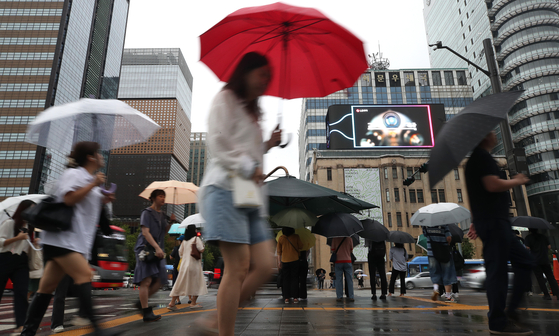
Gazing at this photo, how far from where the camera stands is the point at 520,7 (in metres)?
56.3

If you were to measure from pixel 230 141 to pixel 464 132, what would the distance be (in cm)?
200

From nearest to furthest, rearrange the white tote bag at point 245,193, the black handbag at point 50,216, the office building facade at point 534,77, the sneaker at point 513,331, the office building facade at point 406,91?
the white tote bag at point 245,193
the black handbag at point 50,216
the sneaker at point 513,331
the office building facade at point 534,77
the office building facade at point 406,91

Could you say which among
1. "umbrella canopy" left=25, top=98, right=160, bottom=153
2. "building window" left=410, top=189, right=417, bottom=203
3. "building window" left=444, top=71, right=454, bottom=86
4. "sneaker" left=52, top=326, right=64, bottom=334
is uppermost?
"building window" left=444, top=71, right=454, bottom=86

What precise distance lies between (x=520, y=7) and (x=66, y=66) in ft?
280

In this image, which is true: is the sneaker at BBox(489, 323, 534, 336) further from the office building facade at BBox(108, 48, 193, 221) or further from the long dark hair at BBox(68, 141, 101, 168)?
the office building facade at BBox(108, 48, 193, 221)

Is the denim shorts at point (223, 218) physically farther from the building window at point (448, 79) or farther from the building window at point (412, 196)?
the building window at point (448, 79)

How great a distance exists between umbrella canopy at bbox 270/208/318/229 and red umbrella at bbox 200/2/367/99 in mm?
4916

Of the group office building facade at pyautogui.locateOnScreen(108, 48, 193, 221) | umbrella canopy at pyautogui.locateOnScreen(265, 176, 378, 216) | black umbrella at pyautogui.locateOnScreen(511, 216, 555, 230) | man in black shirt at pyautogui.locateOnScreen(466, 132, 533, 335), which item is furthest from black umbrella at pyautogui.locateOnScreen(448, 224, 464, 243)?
office building facade at pyautogui.locateOnScreen(108, 48, 193, 221)

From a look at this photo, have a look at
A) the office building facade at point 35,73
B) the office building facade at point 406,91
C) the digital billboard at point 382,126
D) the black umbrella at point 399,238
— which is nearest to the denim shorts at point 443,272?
the black umbrella at point 399,238

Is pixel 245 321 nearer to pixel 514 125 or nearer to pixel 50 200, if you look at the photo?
pixel 50 200

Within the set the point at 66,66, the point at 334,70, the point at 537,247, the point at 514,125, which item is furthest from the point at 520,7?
the point at 66,66

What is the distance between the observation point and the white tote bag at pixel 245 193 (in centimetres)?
190

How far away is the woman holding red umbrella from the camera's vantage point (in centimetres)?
191

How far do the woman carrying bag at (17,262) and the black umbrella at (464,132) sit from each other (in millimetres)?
4134
